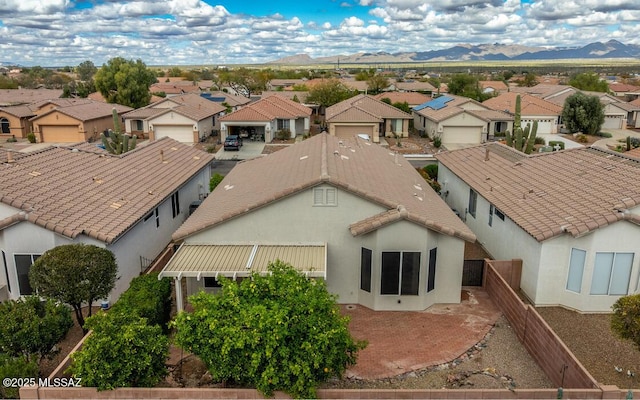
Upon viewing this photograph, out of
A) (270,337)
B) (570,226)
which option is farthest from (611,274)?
(270,337)

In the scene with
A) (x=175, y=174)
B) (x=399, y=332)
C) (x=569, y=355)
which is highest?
(x=175, y=174)

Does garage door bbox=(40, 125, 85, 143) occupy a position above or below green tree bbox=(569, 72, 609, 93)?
below

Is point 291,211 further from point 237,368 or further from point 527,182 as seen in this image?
point 527,182

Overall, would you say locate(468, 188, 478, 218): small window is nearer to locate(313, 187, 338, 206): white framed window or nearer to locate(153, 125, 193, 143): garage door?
locate(313, 187, 338, 206): white framed window

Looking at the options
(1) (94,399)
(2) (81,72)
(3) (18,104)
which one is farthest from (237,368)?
(2) (81,72)

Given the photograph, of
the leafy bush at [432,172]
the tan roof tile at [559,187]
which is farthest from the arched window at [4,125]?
the tan roof tile at [559,187]

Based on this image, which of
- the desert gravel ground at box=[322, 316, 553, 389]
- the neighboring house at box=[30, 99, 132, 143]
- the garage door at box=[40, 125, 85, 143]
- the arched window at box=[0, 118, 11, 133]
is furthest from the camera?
the arched window at box=[0, 118, 11, 133]

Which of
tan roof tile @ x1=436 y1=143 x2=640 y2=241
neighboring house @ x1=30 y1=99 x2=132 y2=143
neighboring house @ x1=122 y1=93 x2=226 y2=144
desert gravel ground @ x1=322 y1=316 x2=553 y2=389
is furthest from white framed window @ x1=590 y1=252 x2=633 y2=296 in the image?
neighboring house @ x1=30 y1=99 x2=132 y2=143
